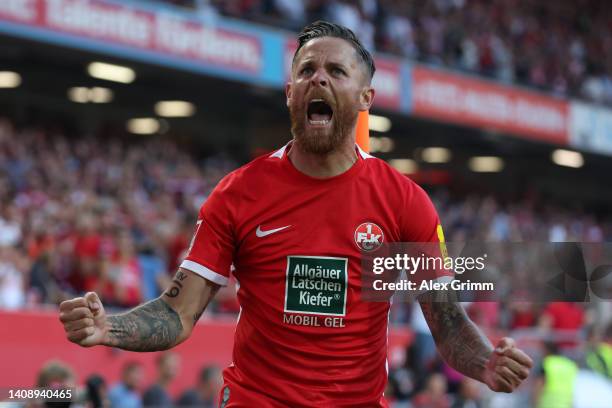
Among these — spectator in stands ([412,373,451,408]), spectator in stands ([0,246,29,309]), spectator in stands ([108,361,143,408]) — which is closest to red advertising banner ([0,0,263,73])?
spectator in stands ([0,246,29,309])

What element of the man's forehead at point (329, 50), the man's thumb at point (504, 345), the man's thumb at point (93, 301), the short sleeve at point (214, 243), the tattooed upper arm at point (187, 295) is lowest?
the man's thumb at point (504, 345)

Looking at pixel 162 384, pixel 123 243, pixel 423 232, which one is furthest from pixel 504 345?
pixel 123 243

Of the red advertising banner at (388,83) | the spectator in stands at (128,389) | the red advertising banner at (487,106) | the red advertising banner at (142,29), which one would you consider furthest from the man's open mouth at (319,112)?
the red advertising banner at (487,106)

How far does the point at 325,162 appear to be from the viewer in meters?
3.95

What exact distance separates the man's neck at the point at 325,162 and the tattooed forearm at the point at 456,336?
54cm

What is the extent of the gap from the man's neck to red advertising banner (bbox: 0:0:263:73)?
11.2 meters

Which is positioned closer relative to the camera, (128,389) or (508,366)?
(508,366)

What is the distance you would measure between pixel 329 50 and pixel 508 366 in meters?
1.23

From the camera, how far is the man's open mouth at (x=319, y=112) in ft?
12.6

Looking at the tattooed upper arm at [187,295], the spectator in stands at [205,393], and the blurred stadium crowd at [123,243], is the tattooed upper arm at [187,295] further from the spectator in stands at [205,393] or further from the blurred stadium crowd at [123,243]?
the blurred stadium crowd at [123,243]

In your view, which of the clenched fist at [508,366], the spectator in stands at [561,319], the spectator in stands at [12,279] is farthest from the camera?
the spectator in stands at [561,319]

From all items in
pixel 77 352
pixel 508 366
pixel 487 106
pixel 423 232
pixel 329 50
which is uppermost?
pixel 487 106

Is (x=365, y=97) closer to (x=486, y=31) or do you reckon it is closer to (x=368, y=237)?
(x=368, y=237)

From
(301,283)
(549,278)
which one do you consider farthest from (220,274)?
(549,278)
